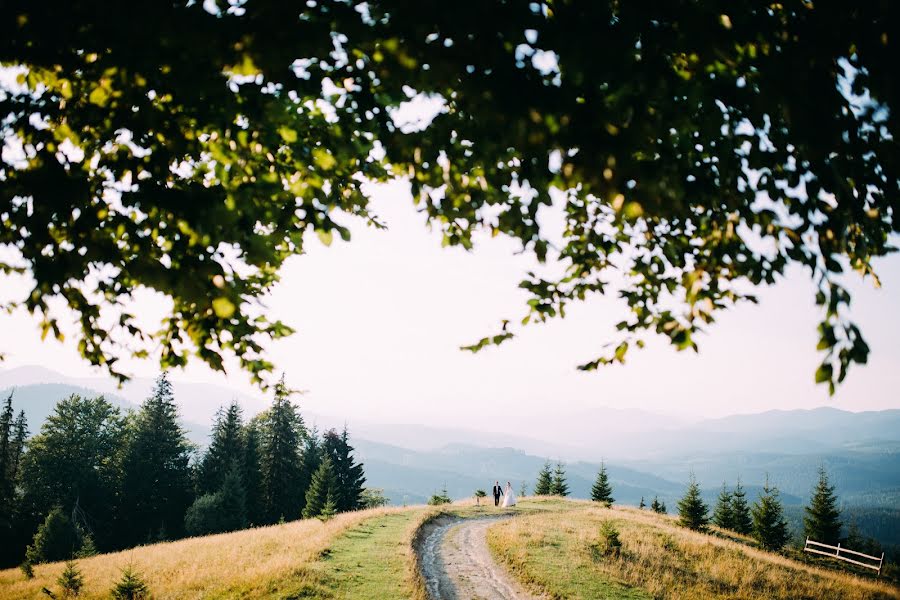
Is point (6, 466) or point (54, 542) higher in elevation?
point (6, 466)

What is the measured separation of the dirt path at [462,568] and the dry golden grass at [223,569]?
73.9 inches

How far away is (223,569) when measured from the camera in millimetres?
15453

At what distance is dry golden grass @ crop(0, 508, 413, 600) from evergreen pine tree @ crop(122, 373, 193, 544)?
841 inches

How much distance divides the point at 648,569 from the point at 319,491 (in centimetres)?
3526

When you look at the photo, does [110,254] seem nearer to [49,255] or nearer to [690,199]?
[49,255]

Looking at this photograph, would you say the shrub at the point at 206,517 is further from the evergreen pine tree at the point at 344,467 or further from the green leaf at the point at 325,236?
the green leaf at the point at 325,236

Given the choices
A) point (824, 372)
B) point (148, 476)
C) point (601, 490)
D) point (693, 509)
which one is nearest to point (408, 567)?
point (824, 372)

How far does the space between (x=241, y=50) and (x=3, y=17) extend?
1.79 metres

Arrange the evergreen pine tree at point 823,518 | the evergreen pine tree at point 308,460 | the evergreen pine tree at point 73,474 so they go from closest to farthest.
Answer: the evergreen pine tree at point 73,474
the evergreen pine tree at point 823,518
the evergreen pine tree at point 308,460

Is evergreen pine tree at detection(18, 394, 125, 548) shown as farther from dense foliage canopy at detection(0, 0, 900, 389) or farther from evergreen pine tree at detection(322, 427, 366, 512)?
dense foliage canopy at detection(0, 0, 900, 389)

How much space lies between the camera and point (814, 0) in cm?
304

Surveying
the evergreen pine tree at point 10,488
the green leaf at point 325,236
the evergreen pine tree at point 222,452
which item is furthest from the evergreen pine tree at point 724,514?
the evergreen pine tree at point 10,488

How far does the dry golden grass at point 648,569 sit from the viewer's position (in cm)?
1435

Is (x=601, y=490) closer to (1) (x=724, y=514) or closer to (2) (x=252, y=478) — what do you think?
(1) (x=724, y=514)
